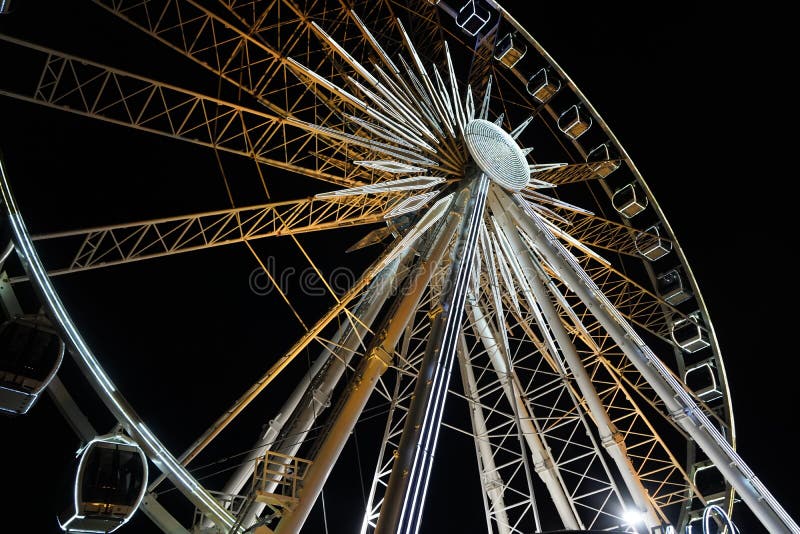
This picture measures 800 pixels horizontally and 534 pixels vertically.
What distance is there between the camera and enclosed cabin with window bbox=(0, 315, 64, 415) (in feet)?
19.2

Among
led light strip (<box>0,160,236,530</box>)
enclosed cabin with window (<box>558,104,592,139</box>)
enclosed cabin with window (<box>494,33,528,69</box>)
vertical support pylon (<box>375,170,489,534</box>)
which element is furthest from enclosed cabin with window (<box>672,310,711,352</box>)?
led light strip (<box>0,160,236,530</box>)

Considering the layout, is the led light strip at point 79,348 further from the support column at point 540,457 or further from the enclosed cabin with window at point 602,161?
the enclosed cabin with window at point 602,161

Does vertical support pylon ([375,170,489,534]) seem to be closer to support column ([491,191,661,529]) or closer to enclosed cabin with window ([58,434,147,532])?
support column ([491,191,661,529])

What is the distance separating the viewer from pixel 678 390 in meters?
10.1

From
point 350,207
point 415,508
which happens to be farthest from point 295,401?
point 415,508

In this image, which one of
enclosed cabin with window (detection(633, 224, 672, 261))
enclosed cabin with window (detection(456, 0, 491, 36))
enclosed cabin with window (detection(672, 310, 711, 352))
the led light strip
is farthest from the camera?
enclosed cabin with window (detection(633, 224, 672, 261))

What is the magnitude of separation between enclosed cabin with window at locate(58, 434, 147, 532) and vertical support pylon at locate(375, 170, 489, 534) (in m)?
2.49

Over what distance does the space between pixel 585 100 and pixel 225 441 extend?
48.4 ft

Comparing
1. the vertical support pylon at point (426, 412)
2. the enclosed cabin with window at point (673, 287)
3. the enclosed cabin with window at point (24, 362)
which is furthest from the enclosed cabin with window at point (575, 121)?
the enclosed cabin with window at point (24, 362)

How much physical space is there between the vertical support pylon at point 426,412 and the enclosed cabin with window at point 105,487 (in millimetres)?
2486

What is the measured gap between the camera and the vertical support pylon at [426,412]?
5770 millimetres

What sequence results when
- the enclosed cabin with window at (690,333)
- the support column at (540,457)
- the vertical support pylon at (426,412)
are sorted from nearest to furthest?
1. the vertical support pylon at (426,412)
2. the support column at (540,457)
3. the enclosed cabin with window at (690,333)

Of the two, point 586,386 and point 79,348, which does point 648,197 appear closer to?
point 586,386

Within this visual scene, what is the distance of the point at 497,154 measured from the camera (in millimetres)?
11609
